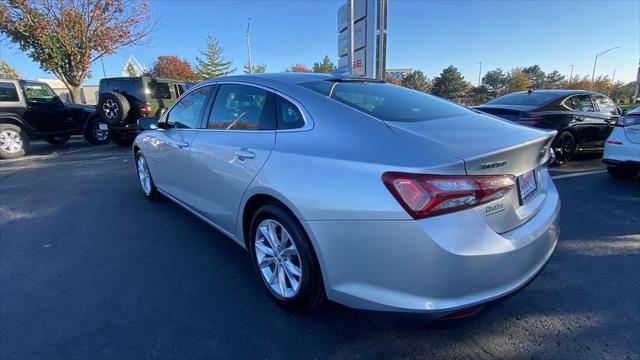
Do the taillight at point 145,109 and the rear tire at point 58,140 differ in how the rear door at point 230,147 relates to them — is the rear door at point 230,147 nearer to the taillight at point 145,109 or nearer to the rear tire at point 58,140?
the taillight at point 145,109

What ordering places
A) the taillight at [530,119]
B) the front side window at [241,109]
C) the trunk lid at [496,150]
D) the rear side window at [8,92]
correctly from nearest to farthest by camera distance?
the trunk lid at [496,150]
the front side window at [241,109]
the taillight at [530,119]
the rear side window at [8,92]

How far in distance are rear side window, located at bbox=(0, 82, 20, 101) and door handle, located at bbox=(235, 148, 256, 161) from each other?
9.88 meters

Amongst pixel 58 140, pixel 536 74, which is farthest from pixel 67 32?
pixel 536 74

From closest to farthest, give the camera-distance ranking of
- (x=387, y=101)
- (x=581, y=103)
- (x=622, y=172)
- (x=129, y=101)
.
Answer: (x=387, y=101), (x=622, y=172), (x=581, y=103), (x=129, y=101)

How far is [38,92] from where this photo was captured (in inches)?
375

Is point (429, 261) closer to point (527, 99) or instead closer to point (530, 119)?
point (530, 119)

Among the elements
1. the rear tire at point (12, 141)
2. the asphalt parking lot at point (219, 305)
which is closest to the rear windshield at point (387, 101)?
the asphalt parking lot at point (219, 305)

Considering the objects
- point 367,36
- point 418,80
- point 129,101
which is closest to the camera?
point 367,36

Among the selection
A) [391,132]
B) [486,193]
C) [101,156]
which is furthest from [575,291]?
[101,156]

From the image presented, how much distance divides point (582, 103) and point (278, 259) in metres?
7.46

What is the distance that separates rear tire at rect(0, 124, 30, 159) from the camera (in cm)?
873

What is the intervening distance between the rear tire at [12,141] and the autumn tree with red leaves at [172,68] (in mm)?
40036

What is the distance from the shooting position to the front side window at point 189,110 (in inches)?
131

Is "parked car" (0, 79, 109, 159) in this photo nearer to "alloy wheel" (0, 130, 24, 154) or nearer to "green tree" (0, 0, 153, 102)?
"alloy wheel" (0, 130, 24, 154)
